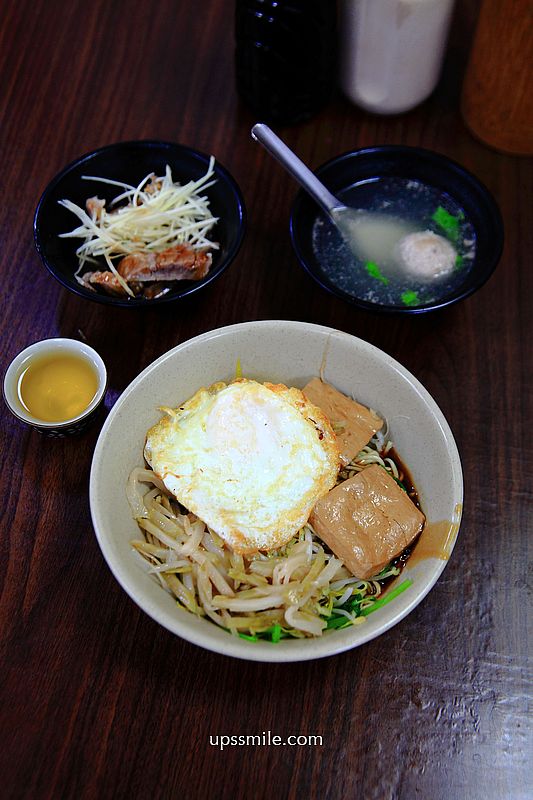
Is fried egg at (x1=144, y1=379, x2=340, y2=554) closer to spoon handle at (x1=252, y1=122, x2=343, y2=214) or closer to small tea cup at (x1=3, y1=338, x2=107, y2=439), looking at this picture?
small tea cup at (x1=3, y1=338, x2=107, y2=439)

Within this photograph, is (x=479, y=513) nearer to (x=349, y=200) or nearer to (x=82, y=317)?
(x=349, y=200)

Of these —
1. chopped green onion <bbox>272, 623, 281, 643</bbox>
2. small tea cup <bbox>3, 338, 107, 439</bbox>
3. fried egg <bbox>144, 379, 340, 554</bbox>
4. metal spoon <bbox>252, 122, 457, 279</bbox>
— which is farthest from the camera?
metal spoon <bbox>252, 122, 457, 279</bbox>

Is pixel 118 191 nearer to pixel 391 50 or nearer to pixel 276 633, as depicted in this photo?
pixel 391 50

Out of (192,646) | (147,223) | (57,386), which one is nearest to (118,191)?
(147,223)

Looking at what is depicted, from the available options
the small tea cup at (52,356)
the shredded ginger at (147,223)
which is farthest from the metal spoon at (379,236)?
the small tea cup at (52,356)

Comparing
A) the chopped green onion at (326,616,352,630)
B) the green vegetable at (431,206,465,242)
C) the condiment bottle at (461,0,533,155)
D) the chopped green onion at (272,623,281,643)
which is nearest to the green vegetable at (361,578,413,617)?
the chopped green onion at (326,616,352,630)

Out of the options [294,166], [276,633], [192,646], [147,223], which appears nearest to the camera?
[276,633]

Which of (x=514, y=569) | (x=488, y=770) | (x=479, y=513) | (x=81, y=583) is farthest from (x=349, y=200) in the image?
(x=488, y=770)
